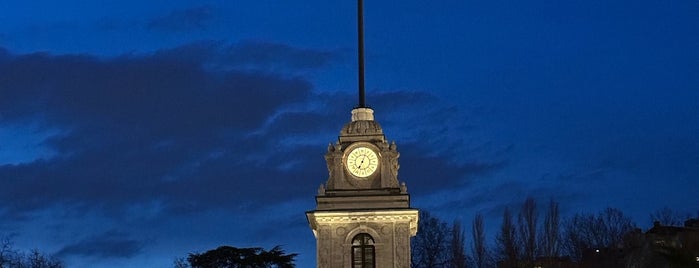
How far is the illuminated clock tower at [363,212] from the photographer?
55469 mm

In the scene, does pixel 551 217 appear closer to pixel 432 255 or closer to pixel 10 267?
pixel 432 255

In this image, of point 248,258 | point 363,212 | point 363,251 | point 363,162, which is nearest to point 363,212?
point 363,212

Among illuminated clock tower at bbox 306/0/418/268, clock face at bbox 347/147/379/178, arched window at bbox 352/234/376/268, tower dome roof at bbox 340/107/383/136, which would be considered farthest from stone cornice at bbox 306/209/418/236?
tower dome roof at bbox 340/107/383/136

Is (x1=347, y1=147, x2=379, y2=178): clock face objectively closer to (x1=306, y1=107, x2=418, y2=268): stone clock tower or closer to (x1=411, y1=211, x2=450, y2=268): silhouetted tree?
(x1=306, y1=107, x2=418, y2=268): stone clock tower

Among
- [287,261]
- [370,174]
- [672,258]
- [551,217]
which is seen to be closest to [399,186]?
[370,174]

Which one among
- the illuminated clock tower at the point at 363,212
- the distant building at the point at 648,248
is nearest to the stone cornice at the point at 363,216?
the illuminated clock tower at the point at 363,212

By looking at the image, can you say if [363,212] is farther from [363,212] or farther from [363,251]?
[363,251]

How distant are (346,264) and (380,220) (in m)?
2.52

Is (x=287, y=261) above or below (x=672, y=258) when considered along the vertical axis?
above

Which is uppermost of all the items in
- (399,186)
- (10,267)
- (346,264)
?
(10,267)

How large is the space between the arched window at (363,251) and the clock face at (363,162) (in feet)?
9.77

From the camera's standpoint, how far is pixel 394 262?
55.3 meters

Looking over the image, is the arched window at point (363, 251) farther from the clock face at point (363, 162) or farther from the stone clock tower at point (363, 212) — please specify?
the clock face at point (363, 162)

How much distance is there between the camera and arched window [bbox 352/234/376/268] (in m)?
55.6
